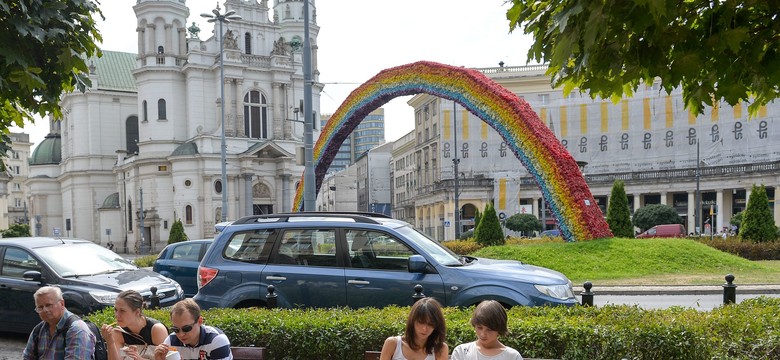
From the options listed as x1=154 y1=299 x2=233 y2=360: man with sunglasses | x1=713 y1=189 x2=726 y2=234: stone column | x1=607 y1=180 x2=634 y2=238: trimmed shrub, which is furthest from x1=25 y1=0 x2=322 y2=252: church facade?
x1=154 y1=299 x2=233 y2=360: man with sunglasses

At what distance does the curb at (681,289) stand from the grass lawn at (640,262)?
1.81ft

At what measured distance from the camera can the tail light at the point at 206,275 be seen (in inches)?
356

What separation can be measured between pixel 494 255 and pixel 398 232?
1160 centimetres

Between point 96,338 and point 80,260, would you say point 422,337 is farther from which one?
point 80,260

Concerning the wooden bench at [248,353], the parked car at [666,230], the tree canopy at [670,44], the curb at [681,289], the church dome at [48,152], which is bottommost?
the parked car at [666,230]

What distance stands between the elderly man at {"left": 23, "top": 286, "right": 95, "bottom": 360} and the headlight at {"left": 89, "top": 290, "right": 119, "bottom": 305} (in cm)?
522

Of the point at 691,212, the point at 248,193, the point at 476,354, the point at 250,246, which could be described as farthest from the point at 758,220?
the point at 248,193

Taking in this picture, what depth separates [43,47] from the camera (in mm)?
7469

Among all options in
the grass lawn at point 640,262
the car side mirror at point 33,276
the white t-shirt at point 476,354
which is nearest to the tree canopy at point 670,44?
the white t-shirt at point 476,354

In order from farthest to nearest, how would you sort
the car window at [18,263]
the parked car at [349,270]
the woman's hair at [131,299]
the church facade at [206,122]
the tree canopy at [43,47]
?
the church facade at [206,122]
the car window at [18,263]
the parked car at [349,270]
the tree canopy at [43,47]
the woman's hair at [131,299]

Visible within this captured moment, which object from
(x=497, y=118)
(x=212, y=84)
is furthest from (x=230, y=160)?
(x=497, y=118)

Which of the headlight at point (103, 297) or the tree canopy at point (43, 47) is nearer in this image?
the tree canopy at point (43, 47)

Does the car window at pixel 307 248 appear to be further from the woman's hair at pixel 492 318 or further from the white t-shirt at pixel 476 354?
the woman's hair at pixel 492 318

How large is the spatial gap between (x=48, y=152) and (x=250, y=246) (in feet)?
293
